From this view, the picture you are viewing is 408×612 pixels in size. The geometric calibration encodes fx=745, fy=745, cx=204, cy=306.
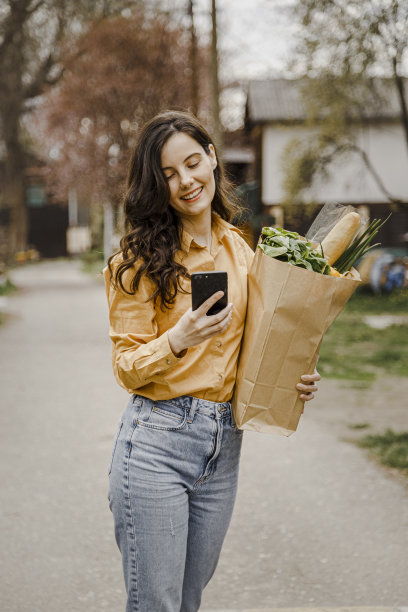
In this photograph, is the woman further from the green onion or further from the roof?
the roof

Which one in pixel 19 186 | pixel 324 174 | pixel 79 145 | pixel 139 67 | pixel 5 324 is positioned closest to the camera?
pixel 5 324

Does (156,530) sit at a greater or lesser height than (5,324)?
greater

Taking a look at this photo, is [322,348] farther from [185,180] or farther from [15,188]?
[15,188]

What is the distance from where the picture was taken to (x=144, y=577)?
2.14m

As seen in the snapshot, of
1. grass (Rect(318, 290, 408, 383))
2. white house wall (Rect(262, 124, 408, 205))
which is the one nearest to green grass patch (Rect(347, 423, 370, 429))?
grass (Rect(318, 290, 408, 383))

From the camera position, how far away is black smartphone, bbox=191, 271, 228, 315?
1.92 meters

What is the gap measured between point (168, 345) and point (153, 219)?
44 centimetres

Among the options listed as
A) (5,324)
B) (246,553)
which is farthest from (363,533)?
(5,324)

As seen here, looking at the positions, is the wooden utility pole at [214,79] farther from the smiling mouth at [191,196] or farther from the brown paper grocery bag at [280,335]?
the brown paper grocery bag at [280,335]

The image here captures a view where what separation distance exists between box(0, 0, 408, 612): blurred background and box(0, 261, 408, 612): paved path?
0.05ft

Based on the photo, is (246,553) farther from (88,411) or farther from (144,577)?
(88,411)

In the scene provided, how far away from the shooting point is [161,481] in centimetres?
213

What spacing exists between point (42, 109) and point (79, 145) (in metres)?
3.28

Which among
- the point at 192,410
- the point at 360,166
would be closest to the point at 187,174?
the point at 192,410
